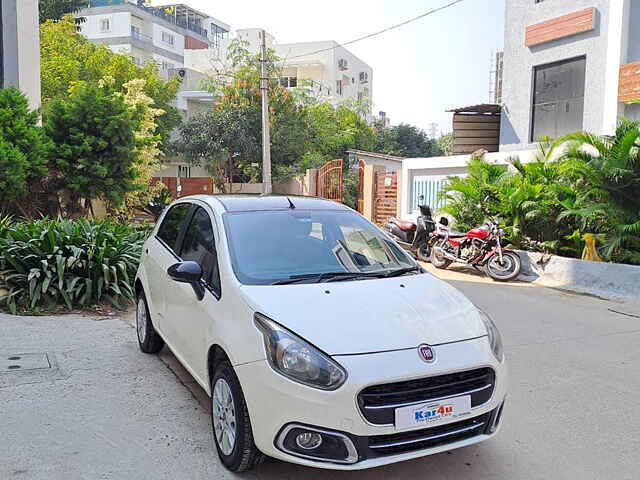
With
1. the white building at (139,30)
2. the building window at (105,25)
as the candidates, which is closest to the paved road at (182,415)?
the white building at (139,30)

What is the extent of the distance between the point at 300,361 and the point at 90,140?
406 inches

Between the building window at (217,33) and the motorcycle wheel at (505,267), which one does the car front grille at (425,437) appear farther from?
the building window at (217,33)

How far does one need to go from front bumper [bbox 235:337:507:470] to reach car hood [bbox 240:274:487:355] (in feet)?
0.33

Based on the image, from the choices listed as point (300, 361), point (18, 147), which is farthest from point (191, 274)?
point (18, 147)

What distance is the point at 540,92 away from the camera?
15.2 m

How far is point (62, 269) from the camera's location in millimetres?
7418

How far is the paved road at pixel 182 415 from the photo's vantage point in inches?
139

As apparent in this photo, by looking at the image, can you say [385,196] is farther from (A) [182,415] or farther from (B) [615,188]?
(A) [182,415]

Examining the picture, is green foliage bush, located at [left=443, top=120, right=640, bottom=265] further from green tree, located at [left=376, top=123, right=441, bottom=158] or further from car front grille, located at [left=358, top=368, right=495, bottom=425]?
green tree, located at [left=376, top=123, right=441, bottom=158]

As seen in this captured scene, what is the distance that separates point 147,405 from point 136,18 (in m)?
57.1

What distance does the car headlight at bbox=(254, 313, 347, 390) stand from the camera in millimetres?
3025

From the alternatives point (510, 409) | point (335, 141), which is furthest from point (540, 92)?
point (335, 141)

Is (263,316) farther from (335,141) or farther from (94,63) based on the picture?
(335,141)

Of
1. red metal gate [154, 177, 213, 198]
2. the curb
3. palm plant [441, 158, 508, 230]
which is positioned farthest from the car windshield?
red metal gate [154, 177, 213, 198]
